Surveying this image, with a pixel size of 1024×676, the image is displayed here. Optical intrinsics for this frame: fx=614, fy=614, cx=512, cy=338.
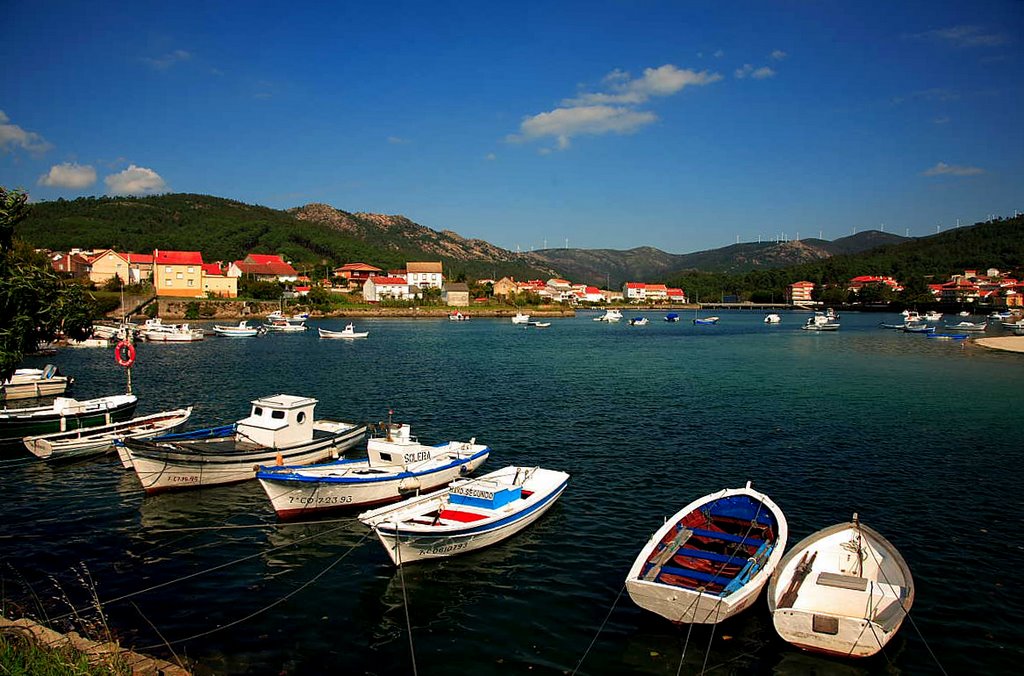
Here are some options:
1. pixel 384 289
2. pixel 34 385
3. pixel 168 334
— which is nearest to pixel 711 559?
pixel 34 385

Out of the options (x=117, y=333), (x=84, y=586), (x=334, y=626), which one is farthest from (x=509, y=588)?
(x=117, y=333)

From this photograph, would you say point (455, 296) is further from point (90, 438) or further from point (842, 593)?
point (842, 593)

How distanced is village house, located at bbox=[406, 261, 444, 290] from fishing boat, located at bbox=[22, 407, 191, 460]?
145064 mm

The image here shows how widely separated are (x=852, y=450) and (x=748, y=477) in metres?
6.48

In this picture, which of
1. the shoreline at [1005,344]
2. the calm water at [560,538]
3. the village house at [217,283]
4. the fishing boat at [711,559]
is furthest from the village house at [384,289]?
the fishing boat at [711,559]

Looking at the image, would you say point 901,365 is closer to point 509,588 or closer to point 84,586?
point 509,588

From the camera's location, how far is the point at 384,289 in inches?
6117

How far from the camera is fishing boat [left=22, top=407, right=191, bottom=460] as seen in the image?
21.0 metres

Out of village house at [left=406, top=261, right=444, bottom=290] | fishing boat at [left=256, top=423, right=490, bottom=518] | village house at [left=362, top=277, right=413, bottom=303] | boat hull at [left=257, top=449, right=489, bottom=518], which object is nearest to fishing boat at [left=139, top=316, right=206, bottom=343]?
fishing boat at [left=256, top=423, right=490, bottom=518]

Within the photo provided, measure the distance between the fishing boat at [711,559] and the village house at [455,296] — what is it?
5639 inches

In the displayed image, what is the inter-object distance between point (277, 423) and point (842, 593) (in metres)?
16.5

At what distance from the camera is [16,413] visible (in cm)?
2275

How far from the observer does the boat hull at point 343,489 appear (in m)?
15.7

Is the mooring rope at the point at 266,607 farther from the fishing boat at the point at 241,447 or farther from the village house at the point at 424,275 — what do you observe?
the village house at the point at 424,275
